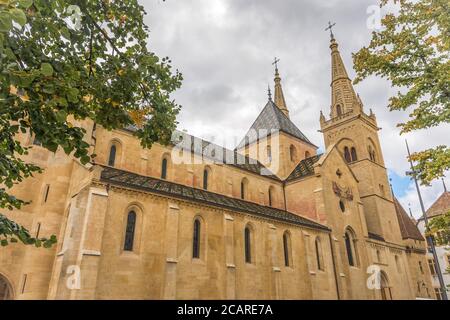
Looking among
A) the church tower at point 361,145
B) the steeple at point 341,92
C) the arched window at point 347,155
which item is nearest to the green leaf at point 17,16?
the church tower at point 361,145

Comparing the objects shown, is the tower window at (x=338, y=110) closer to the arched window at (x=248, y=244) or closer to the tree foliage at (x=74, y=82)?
the arched window at (x=248, y=244)

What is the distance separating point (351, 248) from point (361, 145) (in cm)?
1410

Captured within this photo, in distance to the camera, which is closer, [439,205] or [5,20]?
[5,20]

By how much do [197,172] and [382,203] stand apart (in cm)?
2369

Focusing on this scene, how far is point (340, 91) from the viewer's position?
4016 cm

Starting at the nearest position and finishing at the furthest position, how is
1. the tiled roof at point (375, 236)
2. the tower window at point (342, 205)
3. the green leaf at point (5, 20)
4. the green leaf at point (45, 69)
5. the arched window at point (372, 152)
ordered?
the green leaf at point (5, 20)
the green leaf at point (45, 69)
the tower window at point (342, 205)
the tiled roof at point (375, 236)
the arched window at point (372, 152)

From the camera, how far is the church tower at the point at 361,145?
3419 cm

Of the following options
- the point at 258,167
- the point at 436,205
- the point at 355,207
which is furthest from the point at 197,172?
the point at 436,205

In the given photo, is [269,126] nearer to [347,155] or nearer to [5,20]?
[347,155]

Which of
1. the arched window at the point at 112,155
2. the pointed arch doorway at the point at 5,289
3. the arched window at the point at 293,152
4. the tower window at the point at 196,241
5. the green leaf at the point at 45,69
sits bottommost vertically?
the pointed arch doorway at the point at 5,289

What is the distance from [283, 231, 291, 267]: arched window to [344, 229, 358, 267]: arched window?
328 inches

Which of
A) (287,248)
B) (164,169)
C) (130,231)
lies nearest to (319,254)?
(287,248)
